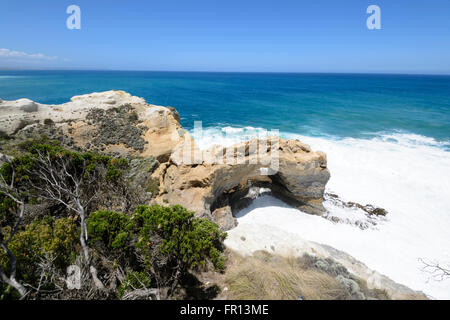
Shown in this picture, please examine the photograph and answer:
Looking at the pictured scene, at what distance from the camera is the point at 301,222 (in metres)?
12.4

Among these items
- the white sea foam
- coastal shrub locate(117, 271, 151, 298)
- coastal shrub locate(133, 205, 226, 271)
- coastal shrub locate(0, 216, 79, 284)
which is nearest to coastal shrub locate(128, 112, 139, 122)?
the white sea foam

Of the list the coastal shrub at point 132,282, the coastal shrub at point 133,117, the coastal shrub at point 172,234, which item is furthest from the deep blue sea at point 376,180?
the coastal shrub at point 133,117

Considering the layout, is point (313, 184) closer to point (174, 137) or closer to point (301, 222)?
point (301, 222)

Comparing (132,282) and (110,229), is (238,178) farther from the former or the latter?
(132,282)

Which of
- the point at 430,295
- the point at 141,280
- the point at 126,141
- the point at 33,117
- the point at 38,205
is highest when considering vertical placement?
the point at 33,117

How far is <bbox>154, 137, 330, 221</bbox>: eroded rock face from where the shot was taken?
1034cm

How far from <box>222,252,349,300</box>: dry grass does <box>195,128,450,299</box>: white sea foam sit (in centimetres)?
296

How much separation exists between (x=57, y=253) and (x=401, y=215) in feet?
56.2

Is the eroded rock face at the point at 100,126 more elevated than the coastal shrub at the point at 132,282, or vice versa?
the eroded rock face at the point at 100,126

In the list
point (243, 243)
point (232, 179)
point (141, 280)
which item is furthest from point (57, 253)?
point (232, 179)

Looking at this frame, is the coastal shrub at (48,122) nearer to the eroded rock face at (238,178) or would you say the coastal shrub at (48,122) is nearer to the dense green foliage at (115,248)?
the eroded rock face at (238,178)

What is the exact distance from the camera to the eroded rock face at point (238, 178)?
1034 centimetres

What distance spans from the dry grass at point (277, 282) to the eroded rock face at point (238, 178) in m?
3.04

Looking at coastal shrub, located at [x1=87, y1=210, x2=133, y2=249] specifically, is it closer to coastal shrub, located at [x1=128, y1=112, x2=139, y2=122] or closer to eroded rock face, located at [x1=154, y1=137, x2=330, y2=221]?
eroded rock face, located at [x1=154, y1=137, x2=330, y2=221]
